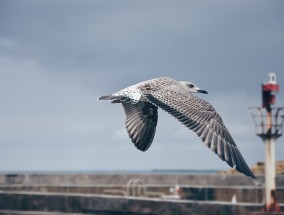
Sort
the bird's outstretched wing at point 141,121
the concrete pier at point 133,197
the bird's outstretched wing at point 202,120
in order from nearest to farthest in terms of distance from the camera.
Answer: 1. the bird's outstretched wing at point 202,120
2. the bird's outstretched wing at point 141,121
3. the concrete pier at point 133,197

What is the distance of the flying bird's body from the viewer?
13234 millimetres

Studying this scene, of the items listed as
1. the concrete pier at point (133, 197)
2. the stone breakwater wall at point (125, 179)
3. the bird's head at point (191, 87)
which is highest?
the bird's head at point (191, 87)

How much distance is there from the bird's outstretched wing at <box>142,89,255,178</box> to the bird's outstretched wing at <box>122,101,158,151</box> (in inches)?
36.7

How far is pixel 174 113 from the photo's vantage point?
13508 millimetres

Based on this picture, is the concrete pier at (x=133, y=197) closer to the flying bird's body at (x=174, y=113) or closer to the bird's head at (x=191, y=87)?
the bird's head at (x=191, y=87)

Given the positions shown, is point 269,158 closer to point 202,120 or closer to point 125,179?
point 202,120

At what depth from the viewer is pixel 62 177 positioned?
33125 mm

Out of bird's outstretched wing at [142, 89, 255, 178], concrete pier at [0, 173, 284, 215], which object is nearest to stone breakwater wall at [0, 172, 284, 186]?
concrete pier at [0, 173, 284, 215]

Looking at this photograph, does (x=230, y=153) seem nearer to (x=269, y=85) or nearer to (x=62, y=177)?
(x=269, y=85)

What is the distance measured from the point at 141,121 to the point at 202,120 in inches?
65.8

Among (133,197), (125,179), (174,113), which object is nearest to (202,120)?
(174,113)

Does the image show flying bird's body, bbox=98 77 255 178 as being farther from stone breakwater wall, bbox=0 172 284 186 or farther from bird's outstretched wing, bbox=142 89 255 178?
stone breakwater wall, bbox=0 172 284 186

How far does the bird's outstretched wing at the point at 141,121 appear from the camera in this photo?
14852mm

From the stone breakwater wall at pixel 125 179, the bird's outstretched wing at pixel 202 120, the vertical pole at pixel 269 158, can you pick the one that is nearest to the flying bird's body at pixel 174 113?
the bird's outstretched wing at pixel 202 120
